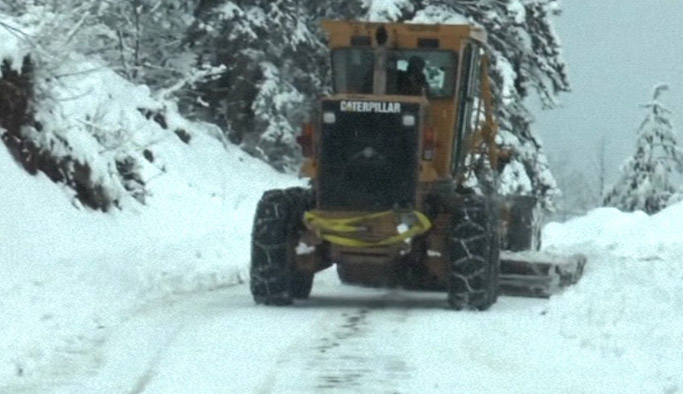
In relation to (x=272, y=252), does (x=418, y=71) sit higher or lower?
higher

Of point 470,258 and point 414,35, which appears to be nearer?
point 470,258

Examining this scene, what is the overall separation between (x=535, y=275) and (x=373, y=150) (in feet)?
10.8

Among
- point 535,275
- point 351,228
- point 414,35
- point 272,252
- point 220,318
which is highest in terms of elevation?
point 414,35

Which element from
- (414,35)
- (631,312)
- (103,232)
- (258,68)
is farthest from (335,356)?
(258,68)

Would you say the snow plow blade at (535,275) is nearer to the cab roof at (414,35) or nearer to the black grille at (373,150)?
the cab roof at (414,35)

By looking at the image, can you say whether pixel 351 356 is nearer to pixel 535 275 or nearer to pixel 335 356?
pixel 335 356

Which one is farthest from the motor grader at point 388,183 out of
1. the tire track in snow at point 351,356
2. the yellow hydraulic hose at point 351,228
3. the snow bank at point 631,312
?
the snow bank at point 631,312

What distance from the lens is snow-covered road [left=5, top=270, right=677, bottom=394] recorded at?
11.0 metres

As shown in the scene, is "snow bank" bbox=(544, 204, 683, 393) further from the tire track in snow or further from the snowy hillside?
the tire track in snow

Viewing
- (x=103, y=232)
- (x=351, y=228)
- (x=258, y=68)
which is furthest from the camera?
(x=258, y=68)

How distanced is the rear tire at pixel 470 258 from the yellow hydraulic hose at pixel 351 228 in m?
0.33

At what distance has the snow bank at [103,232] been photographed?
44.7 ft

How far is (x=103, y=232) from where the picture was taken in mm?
20844

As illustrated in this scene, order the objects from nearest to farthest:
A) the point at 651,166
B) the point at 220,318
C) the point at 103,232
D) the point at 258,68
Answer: the point at 220,318, the point at 103,232, the point at 258,68, the point at 651,166
